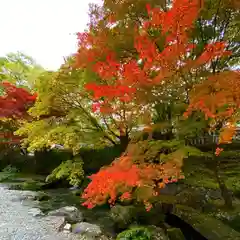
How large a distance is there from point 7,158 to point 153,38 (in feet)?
42.0

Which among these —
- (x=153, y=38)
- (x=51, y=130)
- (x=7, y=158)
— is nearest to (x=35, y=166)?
(x=7, y=158)

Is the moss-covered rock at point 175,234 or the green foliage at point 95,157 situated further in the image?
the green foliage at point 95,157

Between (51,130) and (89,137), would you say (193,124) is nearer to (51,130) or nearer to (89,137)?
(89,137)

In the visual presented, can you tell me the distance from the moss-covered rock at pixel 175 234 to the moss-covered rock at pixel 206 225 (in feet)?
1.66

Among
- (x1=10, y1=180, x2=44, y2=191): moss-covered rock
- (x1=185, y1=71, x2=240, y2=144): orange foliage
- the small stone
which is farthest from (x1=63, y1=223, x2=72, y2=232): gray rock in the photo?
(x1=10, y1=180, x2=44, y2=191): moss-covered rock

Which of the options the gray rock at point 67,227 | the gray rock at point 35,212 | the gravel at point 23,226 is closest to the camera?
the gravel at point 23,226

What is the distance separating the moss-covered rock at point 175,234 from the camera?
19.4 feet

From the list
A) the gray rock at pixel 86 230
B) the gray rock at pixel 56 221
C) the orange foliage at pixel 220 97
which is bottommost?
the gray rock at pixel 86 230

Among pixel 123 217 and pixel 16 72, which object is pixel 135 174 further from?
pixel 16 72

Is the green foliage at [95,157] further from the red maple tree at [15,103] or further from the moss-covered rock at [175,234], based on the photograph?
the moss-covered rock at [175,234]

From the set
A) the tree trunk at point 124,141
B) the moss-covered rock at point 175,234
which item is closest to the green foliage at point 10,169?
the tree trunk at point 124,141

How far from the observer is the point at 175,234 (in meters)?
5.97

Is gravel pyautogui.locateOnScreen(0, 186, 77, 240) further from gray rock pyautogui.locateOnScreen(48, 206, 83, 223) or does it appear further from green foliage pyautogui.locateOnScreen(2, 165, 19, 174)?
green foliage pyautogui.locateOnScreen(2, 165, 19, 174)

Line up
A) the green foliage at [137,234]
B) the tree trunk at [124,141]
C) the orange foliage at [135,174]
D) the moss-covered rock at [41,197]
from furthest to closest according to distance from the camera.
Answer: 1. the moss-covered rock at [41,197]
2. the tree trunk at [124,141]
3. the green foliage at [137,234]
4. the orange foliage at [135,174]
